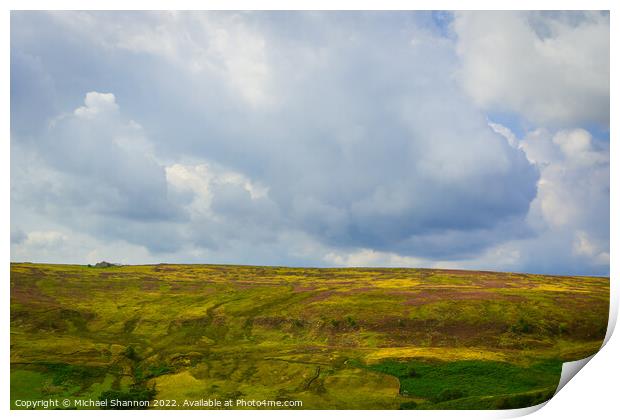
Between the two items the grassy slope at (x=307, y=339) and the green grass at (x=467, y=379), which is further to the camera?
the grassy slope at (x=307, y=339)

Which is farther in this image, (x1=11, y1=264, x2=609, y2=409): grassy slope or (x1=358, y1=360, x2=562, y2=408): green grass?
(x1=11, y1=264, x2=609, y2=409): grassy slope

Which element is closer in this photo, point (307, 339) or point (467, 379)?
point (467, 379)

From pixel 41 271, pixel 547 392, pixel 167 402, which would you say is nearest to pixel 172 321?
pixel 167 402

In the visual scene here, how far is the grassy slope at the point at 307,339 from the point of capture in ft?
194

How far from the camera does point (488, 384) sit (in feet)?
192

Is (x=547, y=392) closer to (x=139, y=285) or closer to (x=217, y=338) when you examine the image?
(x=217, y=338)

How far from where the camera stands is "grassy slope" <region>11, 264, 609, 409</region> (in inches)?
2327

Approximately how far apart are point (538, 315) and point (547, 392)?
17151 millimetres

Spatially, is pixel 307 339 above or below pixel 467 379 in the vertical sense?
above

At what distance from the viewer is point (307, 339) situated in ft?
235
